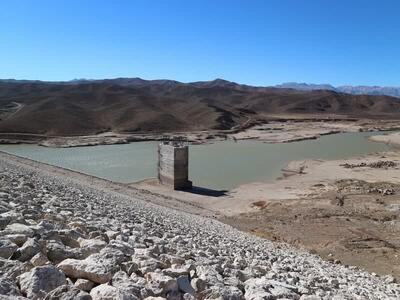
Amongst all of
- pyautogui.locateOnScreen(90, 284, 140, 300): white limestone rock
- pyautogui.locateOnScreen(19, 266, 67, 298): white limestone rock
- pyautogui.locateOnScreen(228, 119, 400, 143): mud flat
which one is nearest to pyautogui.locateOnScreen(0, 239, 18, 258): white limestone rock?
pyautogui.locateOnScreen(19, 266, 67, 298): white limestone rock

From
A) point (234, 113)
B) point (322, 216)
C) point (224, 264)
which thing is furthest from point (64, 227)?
point (234, 113)

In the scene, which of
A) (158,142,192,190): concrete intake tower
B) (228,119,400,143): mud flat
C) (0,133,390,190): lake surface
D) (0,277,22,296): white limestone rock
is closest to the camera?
(0,277,22,296): white limestone rock

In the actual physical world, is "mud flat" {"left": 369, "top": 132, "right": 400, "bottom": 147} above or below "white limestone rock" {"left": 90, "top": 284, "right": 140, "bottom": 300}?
below

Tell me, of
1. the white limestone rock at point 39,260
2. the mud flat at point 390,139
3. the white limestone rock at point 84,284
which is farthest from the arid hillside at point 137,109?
the white limestone rock at point 84,284

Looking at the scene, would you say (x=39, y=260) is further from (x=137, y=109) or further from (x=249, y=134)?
(x=137, y=109)

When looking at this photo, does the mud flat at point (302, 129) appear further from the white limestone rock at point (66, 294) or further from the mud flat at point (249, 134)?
the white limestone rock at point (66, 294)

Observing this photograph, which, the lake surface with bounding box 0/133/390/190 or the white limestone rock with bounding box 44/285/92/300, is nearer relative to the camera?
the white limestone rock with bounding box 44/285/92/300

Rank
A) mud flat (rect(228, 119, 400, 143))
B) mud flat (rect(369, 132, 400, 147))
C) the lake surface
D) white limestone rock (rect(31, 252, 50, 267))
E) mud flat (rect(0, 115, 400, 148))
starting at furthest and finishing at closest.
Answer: mud flat (rect(228, 119, 400, 143)) → mud flat (rect(369, 132, 400, 147)) → mud flat (rect(0, 115, 400, 148)) → the lake surface → white limestone rock (rect(31, 252, 50, 267))

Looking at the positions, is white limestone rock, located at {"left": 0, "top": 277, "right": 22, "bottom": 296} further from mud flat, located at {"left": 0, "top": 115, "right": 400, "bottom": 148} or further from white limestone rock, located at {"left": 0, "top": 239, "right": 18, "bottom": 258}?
mud flat, located at {"left": 0, "top": 115, "right": 400, "bottom": 148}
